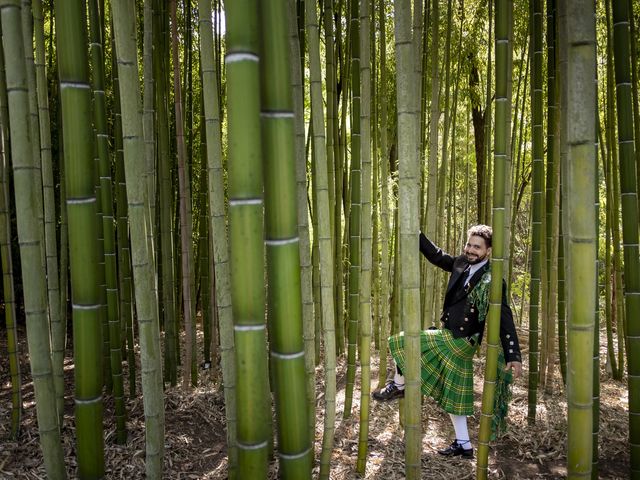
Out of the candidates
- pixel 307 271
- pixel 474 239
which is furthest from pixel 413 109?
pixel 474 239

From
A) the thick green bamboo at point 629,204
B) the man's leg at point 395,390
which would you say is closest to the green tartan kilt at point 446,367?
the man's leg at point 395,390

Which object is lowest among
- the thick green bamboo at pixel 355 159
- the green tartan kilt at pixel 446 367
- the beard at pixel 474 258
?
the green tartan kilt at pixel 446 367

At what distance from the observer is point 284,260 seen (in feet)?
3.08

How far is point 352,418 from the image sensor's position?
296cm

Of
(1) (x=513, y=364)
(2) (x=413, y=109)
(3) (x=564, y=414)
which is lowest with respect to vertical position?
(3) (x=564, y=414)

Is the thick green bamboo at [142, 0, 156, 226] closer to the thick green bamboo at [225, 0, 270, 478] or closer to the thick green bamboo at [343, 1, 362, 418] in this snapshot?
the thick green bamboo at [343, 1, 362, 418]

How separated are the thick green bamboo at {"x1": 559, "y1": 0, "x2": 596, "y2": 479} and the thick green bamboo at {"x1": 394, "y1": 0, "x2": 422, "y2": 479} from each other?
0.49 meters

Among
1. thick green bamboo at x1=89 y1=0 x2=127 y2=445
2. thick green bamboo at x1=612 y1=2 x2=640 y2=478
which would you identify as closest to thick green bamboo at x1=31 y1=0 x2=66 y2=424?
thick green bamboo at x1=89 y1=0 x2=127 y2=445

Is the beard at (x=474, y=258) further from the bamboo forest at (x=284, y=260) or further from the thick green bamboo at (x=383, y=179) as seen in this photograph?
the thick green bamboo at (x=383, y=179)

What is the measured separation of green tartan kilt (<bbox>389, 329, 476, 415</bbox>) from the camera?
2.56m

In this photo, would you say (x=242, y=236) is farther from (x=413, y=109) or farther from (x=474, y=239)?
(x=474, y=239)

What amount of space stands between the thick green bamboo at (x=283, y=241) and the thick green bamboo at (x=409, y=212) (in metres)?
0.73

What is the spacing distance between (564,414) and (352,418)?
126 centimetres

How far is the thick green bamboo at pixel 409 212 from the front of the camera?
156 centimetres
